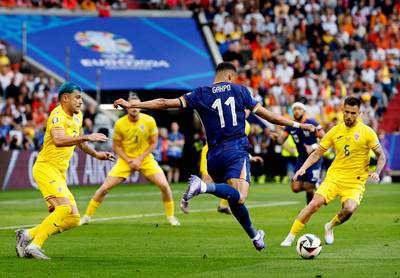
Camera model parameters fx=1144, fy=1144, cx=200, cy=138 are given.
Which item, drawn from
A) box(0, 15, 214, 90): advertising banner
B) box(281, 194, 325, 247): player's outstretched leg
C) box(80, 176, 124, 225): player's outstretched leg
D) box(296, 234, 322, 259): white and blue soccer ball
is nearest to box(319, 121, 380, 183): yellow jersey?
box(281, 194, 325, 247): player's outstretched leg

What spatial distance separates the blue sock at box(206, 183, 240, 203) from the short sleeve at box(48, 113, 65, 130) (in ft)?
7.26

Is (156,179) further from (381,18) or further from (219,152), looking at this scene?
(381,18)

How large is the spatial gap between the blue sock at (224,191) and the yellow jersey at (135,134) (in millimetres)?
7153

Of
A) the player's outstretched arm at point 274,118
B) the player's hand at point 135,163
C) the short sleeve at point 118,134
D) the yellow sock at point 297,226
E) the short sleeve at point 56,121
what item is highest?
the player's outstretched arm at point 274,118

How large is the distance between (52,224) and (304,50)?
31.2m

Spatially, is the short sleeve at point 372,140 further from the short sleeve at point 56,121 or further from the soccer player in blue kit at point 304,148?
the soccer player in blue kit at point 304,148

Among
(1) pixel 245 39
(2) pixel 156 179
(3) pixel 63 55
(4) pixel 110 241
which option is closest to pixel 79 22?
(3) pixel 63 55

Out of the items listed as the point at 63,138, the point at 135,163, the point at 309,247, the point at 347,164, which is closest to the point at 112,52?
the point at 135,163

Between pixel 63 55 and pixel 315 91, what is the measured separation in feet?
31.4

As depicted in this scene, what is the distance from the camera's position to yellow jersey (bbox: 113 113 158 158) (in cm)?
2198

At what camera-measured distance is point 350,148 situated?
17.0m

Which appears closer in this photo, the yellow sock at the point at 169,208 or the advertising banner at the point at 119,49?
the yellow sock at the point at 169,208

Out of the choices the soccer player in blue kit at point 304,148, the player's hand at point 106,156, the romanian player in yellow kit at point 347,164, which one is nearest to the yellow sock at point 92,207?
the soccer player in blue kit at point 304,148

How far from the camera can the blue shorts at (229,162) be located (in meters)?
15.3
